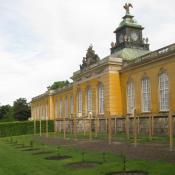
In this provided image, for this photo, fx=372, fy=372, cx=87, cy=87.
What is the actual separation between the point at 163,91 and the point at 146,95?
121 inches

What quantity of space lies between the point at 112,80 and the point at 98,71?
10.2 feet

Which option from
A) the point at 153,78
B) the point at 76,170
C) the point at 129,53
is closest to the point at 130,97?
the point at 153,78

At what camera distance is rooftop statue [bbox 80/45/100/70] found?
170ft

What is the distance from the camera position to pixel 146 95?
40250mm

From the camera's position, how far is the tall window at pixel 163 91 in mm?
36969

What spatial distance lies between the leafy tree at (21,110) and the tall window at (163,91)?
199 ft

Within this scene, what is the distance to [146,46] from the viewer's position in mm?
53281

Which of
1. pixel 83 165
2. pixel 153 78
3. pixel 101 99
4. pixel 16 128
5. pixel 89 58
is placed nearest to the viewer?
pixel 83 165

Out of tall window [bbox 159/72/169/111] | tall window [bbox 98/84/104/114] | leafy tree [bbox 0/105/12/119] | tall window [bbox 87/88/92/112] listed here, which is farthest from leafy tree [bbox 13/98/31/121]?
tall window [bbox 159/72/169/111]

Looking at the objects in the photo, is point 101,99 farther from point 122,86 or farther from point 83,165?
point 83,165

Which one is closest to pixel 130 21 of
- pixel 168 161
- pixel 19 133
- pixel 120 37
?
pixel 120 37

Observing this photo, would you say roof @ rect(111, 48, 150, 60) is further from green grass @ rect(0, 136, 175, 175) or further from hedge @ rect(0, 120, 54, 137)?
green grass @ rect(0, 136, 175, 175)

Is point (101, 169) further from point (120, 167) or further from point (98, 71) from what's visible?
point (98, 71)

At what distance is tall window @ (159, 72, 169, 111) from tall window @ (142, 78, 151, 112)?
81.6 inches
